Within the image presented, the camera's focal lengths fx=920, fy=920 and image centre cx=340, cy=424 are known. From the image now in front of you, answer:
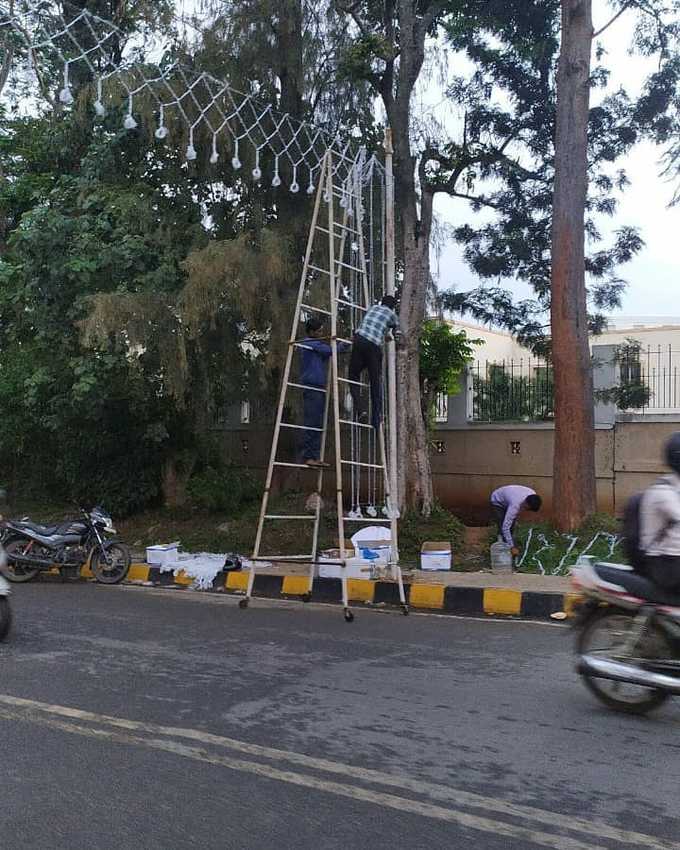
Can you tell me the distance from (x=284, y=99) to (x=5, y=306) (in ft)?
17.1

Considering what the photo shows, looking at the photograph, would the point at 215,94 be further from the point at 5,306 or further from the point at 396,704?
the point at 396,704

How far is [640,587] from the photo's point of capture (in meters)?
5.24

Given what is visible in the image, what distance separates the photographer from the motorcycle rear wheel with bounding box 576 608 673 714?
17.2 feet

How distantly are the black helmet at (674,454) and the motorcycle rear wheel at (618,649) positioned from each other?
0.91 metres

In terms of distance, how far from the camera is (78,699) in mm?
5500

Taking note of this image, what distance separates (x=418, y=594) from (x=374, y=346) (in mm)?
2912

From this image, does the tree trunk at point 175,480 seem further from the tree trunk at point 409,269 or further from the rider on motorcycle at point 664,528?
the rider on motorcycle at point 664,528

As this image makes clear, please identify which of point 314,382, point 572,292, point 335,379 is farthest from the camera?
point 572,292

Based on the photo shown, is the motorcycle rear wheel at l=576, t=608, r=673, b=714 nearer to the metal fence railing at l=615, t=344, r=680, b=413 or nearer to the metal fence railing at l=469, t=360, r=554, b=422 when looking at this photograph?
the metal fence railing at l=615, t=344, r=680, b=413

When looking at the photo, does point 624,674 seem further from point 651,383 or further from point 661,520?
point 651,383

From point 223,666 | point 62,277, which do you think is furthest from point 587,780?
point 62,277

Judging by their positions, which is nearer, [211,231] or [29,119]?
[211,231]

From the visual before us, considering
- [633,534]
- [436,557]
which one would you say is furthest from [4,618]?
[436,557]

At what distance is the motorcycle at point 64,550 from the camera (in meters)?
11.4
